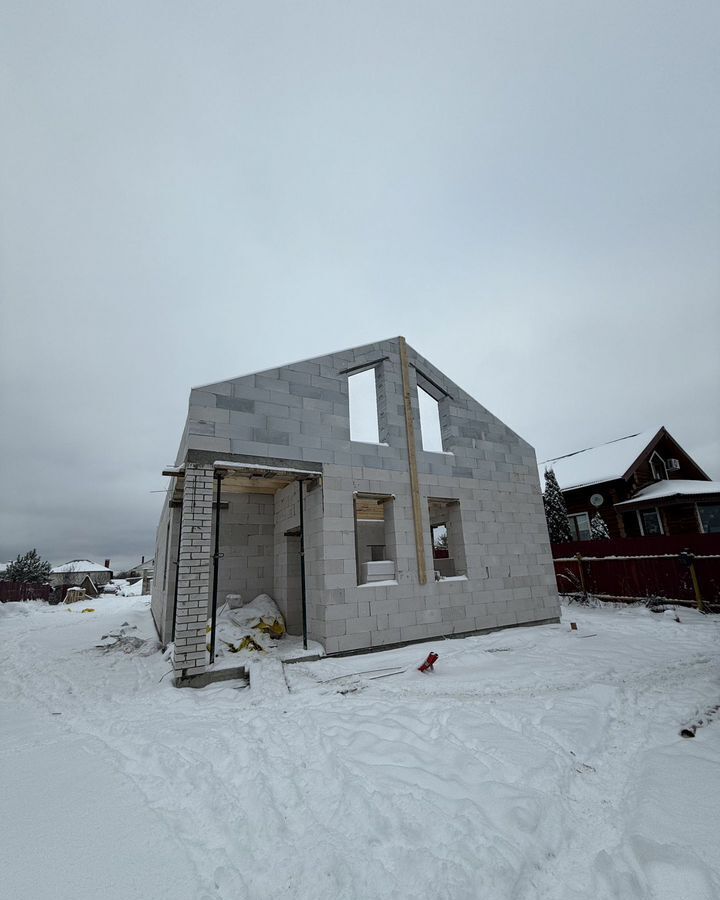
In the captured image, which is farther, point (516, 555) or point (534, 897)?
point (516, 555)

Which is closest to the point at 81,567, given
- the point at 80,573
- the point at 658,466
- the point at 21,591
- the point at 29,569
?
the point at 80,573

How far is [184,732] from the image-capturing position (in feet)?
14.5

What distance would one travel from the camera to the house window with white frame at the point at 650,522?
719 inches

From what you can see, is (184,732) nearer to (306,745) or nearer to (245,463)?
(306,745)

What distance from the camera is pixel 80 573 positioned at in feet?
163

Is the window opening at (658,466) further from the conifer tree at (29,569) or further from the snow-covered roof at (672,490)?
the conifer tree at (29,569)

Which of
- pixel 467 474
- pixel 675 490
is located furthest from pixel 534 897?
pixel 675 490

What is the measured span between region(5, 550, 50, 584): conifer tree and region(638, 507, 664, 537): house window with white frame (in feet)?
140

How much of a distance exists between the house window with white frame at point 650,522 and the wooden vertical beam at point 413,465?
14.9 m

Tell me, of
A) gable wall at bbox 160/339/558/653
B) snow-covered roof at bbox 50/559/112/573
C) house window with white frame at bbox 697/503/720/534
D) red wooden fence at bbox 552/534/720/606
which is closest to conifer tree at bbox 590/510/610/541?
red wooden fence at bbox 552/534/720/606

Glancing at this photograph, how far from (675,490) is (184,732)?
66.7 ft

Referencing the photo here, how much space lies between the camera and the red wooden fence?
37.1ft

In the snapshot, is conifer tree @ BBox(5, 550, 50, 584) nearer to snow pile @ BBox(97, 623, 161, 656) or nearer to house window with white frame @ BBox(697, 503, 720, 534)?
snow pile @ BBox(97, 623, 161, 656)

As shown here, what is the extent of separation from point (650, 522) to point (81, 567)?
206ft
